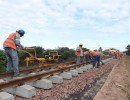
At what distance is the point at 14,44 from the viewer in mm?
8648

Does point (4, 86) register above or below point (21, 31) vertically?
below

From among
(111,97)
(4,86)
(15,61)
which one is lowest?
(111,97)

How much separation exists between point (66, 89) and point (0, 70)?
18.1 ft

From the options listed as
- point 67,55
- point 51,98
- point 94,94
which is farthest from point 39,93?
point 67,55

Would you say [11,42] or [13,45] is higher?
[11,42]

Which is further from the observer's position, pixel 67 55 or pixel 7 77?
pixel 67 55

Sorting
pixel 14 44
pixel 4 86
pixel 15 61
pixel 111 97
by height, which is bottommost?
pixel 111 97

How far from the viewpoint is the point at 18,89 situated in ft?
20.9

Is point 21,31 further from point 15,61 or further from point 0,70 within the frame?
point 0,70

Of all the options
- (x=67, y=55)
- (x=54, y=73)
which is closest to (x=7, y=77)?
(x=54, y=73)

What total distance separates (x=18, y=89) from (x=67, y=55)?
1730 centimetres

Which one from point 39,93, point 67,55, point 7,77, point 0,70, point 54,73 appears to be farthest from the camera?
point 67,55

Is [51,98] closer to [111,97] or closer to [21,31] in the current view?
[111,97]

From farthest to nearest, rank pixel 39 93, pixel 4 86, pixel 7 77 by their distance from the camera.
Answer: pixel 7 77 → pixel 39 93 → pixel 4 86
